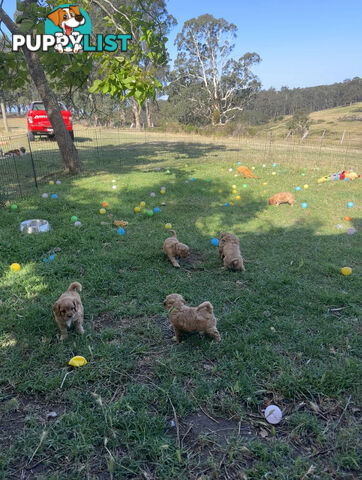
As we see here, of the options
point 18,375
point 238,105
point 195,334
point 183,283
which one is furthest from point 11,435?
point 238,105

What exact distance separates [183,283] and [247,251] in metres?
1.60

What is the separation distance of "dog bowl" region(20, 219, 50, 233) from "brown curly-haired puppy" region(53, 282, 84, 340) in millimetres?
2744

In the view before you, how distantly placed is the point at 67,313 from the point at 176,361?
1049 mm

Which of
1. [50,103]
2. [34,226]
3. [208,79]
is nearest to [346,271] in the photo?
[34,226]

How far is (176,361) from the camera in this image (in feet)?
8.90

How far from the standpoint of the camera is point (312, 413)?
2.25 meters

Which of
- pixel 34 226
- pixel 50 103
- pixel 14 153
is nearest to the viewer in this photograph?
pixel 34 226

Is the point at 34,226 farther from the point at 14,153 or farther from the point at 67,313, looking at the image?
the point at 14,153

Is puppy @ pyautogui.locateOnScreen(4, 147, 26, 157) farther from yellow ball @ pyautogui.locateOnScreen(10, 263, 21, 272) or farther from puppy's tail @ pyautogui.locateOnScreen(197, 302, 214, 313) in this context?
puppy's tail @ pyautogui.locateOnScreen(197, 302, 214, 313)

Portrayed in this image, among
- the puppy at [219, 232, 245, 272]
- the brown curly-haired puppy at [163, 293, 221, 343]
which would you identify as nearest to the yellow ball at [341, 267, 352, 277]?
the puppy at [219, 232, 245, 272]

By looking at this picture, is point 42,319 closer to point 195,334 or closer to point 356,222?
point 195,334

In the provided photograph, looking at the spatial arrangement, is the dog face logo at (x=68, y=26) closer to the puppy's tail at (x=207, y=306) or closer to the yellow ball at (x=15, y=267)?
the yellow ball at (x=15, y=267)

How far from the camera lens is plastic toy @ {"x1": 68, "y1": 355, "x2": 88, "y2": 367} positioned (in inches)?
103

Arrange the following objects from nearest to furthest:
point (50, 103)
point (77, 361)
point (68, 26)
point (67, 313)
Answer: point (77, 361), point (67, 313), point (68, 26), point (50, 103)
